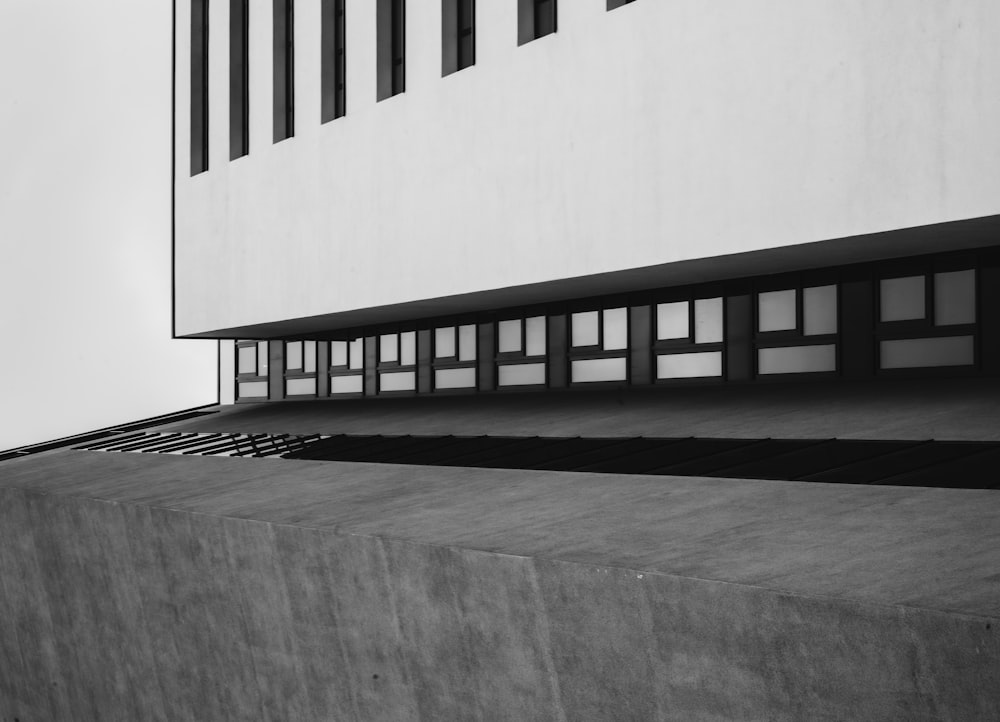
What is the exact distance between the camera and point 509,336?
18.2 meters

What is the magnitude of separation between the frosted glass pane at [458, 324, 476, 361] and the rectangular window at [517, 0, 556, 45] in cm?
639

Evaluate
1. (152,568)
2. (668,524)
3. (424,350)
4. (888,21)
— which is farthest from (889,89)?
(424,350)

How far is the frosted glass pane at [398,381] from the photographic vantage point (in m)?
20.9

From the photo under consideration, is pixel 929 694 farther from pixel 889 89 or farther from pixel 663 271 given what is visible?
pixel 663 271

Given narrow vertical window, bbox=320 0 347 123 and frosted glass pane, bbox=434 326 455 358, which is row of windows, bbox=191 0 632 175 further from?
frosted glass pane, bbox=434 326 455 358

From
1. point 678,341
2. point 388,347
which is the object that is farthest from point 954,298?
point 388,347

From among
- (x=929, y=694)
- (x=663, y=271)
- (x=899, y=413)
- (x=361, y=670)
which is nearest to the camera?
(x=929, y=694)

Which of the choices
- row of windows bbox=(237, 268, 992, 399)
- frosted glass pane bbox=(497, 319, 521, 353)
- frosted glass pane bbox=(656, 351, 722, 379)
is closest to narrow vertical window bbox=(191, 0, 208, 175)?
row of windows bbox=(237, 268, 992, 399)

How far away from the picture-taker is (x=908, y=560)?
5.37 metres

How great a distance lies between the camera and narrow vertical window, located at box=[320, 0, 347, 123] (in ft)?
60.2

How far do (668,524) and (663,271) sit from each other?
6324mm

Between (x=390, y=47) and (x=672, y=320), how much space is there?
259 inches

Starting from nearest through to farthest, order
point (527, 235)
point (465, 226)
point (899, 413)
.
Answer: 1. point (899, 413)
2. point (527, 235)
3. point (465, 226)

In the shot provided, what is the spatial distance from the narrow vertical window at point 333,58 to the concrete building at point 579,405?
55 millimetres
